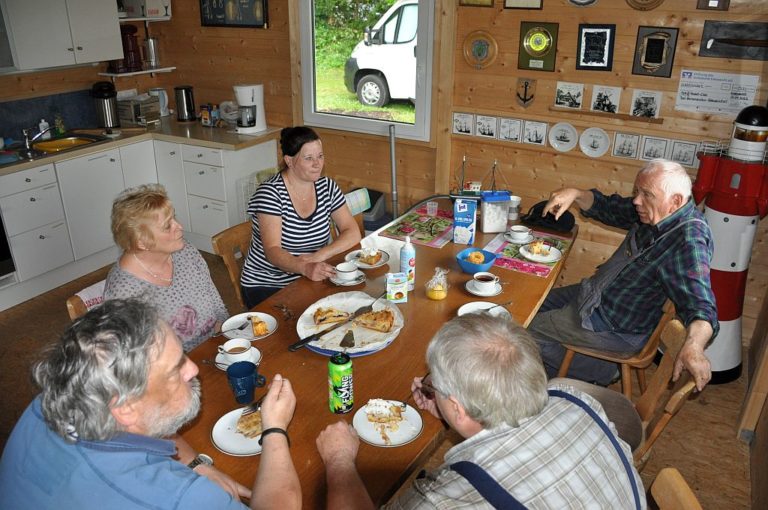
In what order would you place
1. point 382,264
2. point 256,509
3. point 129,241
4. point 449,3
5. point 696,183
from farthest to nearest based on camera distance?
point 449,3 → point 696,183 → point 382,264 → point 129,241 → point 256,509

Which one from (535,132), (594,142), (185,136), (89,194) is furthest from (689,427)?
(89,194)

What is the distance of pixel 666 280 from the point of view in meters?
2.31

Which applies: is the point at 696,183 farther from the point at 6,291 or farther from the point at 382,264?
the point at 6,291

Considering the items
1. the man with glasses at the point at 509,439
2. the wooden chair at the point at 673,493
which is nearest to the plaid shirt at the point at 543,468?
the man with glasses at the point at 509,439

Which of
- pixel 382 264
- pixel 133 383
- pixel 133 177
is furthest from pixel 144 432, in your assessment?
pixel 133 177

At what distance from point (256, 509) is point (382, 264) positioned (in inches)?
53.8

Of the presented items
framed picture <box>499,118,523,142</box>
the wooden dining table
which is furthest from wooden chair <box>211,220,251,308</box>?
framed picture <box>499,118,523,142</box>

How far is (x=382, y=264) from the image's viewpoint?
254 cm

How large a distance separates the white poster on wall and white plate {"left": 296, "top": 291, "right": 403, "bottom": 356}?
85.4 inches

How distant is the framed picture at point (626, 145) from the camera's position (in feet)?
11.3

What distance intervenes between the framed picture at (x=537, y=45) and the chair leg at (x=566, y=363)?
1747 mm

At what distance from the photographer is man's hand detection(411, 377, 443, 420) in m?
1.63

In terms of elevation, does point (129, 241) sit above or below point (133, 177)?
above

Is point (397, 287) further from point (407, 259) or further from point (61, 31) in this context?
point (61, 31)
